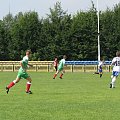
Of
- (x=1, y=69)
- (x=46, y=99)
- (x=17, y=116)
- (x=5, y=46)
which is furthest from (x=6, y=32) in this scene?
(x=17, y=116)

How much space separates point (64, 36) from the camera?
65000mm

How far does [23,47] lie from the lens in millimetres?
67750

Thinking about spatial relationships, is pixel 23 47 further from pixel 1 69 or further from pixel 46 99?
pixel 46 99

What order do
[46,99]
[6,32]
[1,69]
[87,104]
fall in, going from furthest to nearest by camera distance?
[6,32]
[1,69]
[46,99]
[87,104]

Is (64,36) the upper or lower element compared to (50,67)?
upper

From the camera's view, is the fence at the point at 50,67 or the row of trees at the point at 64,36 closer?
the fence at the point at 50,67

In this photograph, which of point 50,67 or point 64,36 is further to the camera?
point 64,36

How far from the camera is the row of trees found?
213 feet

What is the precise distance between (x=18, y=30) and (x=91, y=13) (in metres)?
11.8

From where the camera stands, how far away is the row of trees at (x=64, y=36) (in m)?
65.0

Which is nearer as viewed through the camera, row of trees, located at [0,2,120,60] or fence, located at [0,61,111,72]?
fence, located at [0,61,111,72]

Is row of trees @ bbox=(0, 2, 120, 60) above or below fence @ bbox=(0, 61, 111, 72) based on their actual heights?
above

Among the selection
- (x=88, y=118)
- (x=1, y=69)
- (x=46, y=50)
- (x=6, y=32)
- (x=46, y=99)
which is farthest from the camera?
(x=6, y=32)

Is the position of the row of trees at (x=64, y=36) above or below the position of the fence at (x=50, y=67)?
above
